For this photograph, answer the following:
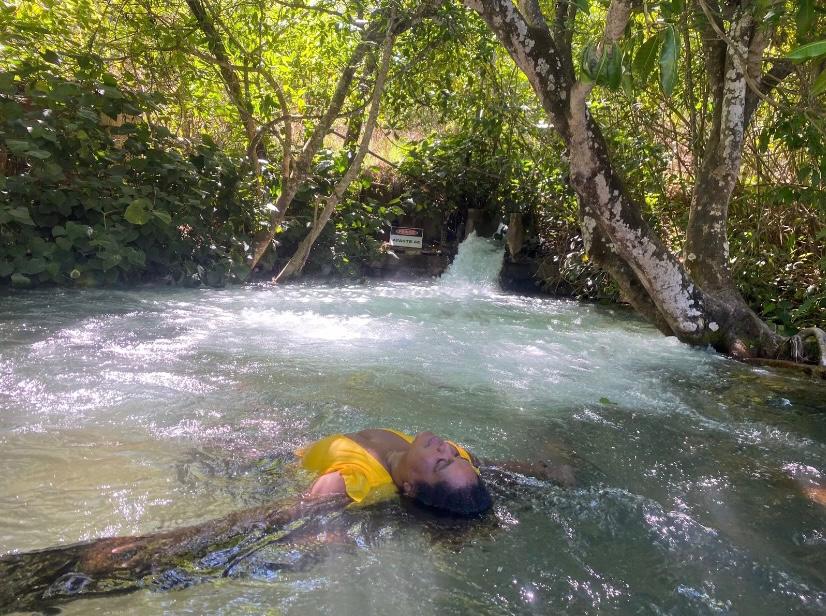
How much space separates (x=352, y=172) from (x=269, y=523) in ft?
20.3

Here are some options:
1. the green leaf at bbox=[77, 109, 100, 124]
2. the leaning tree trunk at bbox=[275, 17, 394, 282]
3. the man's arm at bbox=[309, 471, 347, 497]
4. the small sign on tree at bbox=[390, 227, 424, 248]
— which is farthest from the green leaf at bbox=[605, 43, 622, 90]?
the small sign on tree at bbox=[390, 227, 424, 248]

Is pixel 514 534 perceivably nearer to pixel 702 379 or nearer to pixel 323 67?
pixel 702 379

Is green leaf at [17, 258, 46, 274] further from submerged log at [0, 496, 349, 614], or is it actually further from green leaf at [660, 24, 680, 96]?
green leaf at [660, 24, 680, 96]

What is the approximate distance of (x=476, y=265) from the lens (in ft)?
34.1

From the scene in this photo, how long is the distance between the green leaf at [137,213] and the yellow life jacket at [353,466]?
4914 millimetres

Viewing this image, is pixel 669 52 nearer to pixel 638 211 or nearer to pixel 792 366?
pixel 638 211

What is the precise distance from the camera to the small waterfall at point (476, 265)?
1005 cm

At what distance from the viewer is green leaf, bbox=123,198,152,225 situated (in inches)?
269

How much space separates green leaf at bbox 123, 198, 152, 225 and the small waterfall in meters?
4.57

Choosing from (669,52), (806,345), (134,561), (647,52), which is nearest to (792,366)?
(806,345)

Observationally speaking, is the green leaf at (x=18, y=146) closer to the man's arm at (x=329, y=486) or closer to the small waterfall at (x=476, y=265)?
the man's arm at (x=329, y=486)

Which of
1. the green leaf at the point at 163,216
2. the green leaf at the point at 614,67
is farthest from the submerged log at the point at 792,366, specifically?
the green leaf at the point at 163,216

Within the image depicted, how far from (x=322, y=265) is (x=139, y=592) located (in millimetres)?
8095

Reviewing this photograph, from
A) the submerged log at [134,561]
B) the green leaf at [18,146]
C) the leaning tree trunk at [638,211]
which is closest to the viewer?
the submerged log at [134,561]
